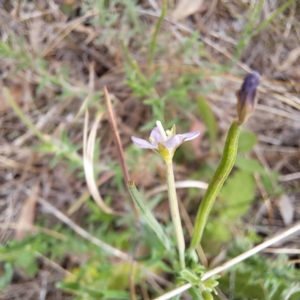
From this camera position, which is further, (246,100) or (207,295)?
(207,295)

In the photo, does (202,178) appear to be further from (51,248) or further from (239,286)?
(51,248)

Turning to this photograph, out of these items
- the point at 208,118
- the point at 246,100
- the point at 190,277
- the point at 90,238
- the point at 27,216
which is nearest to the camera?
the point at 246,100

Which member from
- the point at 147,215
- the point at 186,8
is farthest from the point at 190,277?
the point at 186,8

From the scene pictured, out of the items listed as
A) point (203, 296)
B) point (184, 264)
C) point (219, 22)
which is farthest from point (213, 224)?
point (219, 22)

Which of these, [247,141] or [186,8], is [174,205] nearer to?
[247,141]

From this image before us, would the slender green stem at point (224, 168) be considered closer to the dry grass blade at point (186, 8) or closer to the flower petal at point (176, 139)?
the flower petal at point (176, 139)

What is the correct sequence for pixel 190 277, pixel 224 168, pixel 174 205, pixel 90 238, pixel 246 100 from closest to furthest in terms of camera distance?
pixel 246 100 → pixel 224 168 → pixel 174 205 → pixel 190 277 → pixel 90 238
